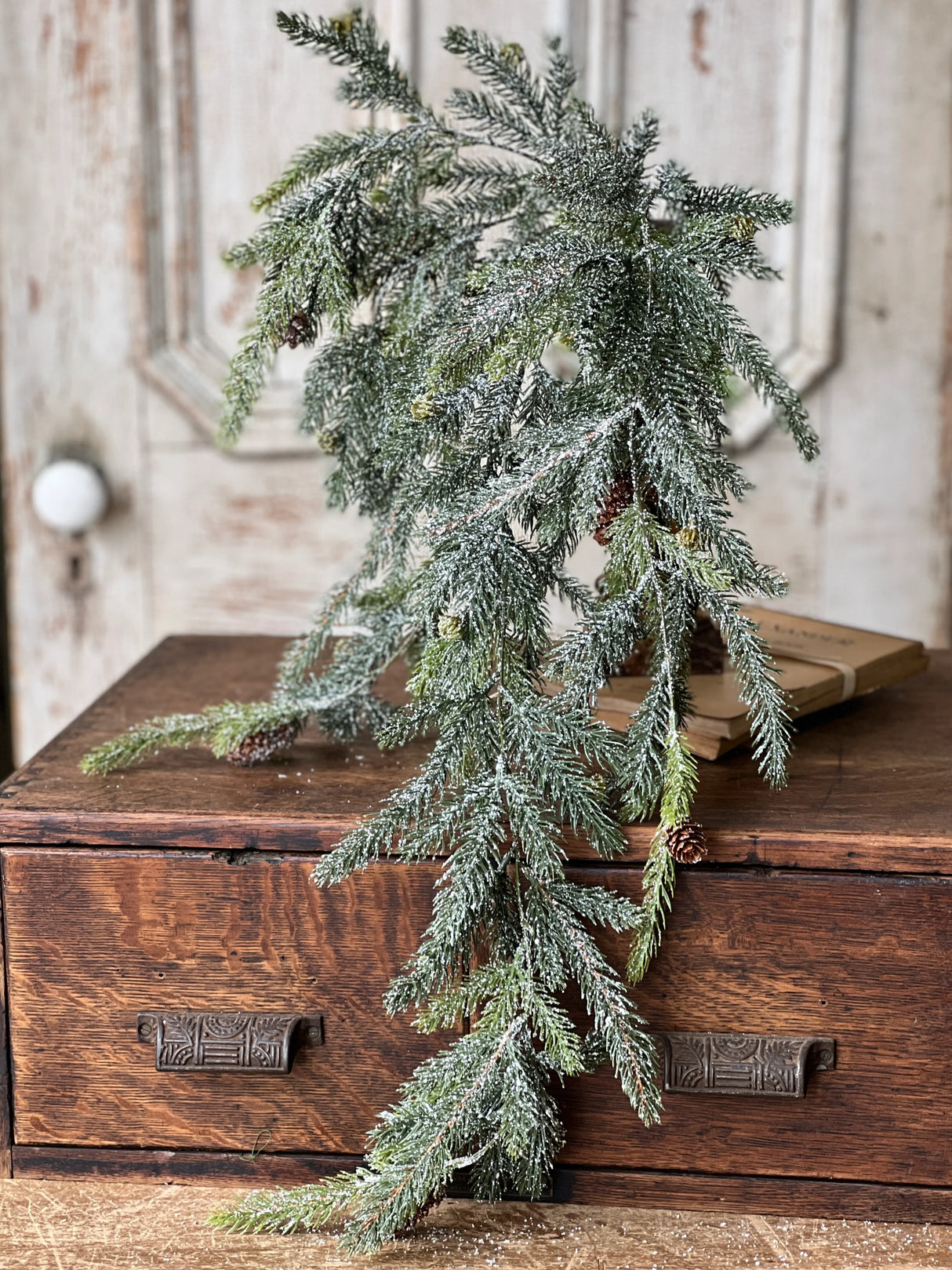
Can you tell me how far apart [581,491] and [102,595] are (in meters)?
1.08

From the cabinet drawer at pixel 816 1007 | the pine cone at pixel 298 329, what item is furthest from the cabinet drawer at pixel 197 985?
the pine cone at pixel 298 329

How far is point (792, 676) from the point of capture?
85 centimetres

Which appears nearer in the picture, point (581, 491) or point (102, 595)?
point (581, 491)

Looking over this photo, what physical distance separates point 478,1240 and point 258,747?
1.00 feet

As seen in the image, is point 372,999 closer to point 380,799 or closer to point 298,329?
point 380,799

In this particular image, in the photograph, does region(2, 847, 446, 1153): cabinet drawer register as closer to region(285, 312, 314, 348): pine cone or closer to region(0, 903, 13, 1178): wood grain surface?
region(0, 903, 13, 1178): wood grain surface

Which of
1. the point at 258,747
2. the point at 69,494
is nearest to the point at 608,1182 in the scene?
the point at 258,747

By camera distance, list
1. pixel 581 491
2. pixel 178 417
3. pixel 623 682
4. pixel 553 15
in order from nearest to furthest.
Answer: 1. pixel 581 491
2. pixel 623 682
3. pixel 553 15
4. pixel 178 417

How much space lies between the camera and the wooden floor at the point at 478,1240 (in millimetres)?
670

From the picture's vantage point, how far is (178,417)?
1.55m

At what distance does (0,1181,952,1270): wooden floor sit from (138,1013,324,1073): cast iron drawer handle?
0.26 feet

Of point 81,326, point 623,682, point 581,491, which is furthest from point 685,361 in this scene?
point 81,326

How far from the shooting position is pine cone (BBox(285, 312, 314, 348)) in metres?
0.74

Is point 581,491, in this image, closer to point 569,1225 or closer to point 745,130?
point 569,1225
